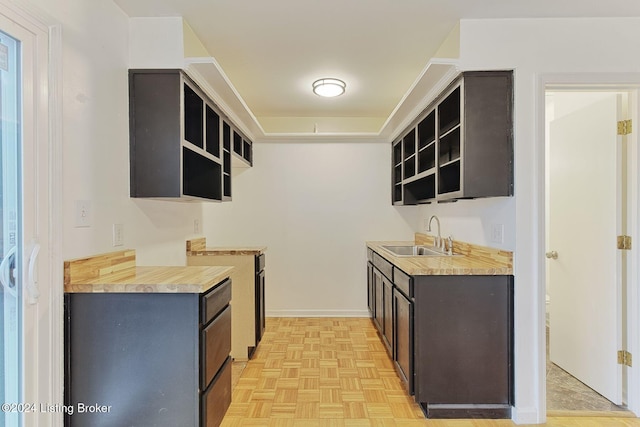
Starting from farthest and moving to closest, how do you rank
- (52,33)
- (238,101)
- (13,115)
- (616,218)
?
(238,101), (616,218), (52,33), (13,115)

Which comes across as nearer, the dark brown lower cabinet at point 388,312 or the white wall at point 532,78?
the white wall at point 532,78

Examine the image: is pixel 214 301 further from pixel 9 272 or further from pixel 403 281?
pixel 403 281

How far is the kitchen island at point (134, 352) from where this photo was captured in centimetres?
158

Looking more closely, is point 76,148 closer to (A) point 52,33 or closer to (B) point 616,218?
(A) point 52,33

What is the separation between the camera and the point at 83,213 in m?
1.69

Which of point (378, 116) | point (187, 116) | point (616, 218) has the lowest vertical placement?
point (616, 218)

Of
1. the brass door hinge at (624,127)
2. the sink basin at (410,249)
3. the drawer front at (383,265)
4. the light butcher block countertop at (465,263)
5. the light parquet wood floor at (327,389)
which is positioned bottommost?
the light parquet wood floor at (327,389)

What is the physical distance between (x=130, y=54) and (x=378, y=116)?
9.56 feet

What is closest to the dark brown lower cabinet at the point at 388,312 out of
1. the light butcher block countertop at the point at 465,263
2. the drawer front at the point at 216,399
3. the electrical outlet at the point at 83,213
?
the light butcher block countertop at the point at 465,263

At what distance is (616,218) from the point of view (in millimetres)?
2225

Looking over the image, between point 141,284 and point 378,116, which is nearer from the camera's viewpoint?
point 141,284

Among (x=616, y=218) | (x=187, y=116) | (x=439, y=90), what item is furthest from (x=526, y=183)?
(x=187, y=116)

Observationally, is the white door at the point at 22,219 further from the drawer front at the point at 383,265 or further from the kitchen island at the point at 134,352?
the drawer front at the point at 383,265

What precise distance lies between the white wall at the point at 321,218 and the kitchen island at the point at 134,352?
8.49ft
